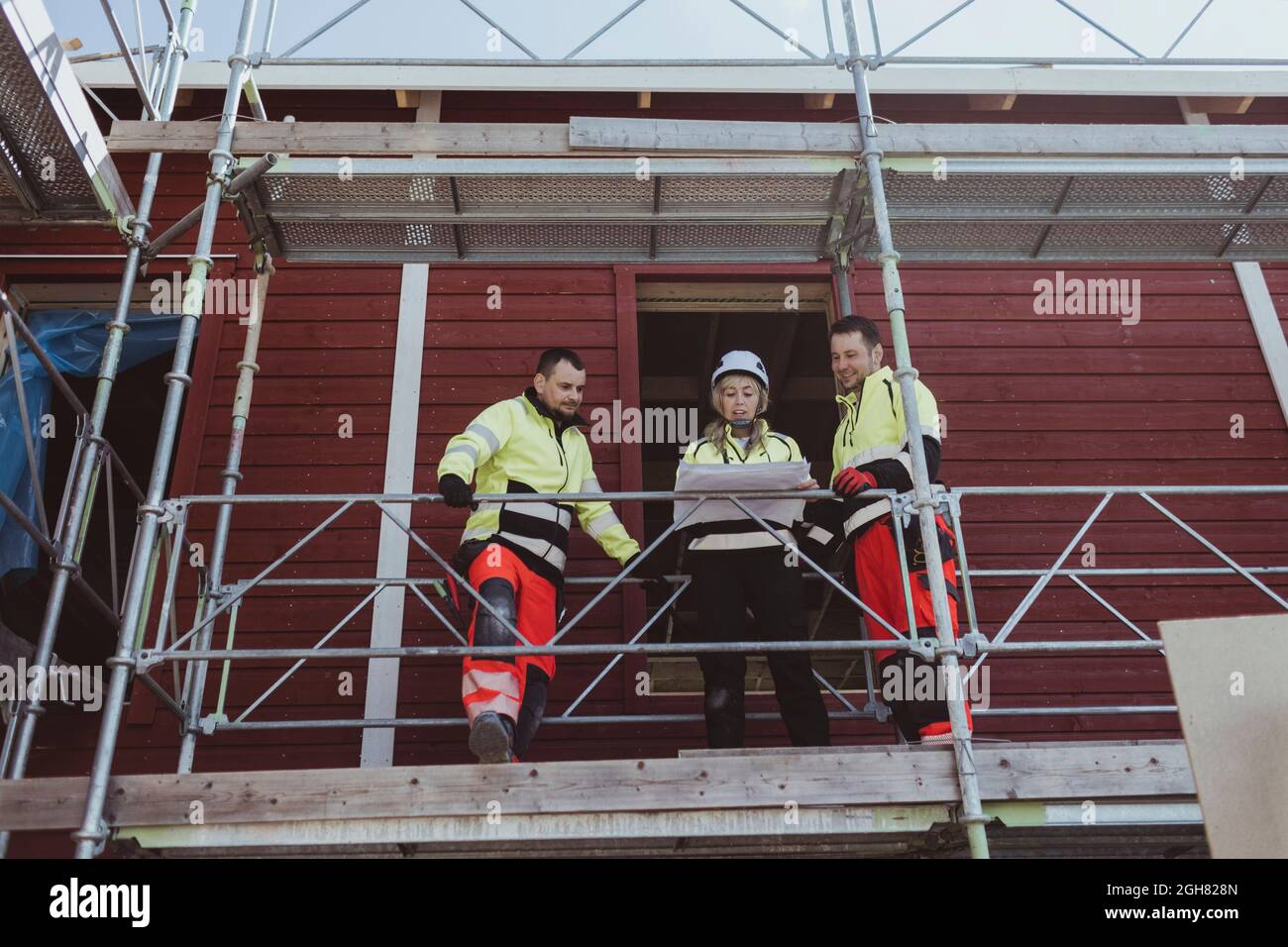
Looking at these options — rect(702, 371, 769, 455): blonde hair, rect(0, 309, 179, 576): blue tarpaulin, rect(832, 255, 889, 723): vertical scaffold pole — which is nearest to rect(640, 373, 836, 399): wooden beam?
rect(832, 255, 889, 723): vertical scaffold pole

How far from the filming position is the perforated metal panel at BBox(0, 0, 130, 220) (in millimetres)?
4316

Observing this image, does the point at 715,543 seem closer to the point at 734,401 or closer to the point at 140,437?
the point at 734,401

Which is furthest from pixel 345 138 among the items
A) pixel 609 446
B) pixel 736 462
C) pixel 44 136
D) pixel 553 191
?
pixel 609 446

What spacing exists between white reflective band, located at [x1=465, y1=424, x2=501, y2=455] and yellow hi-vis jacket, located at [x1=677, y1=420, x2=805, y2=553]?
79 centimetres

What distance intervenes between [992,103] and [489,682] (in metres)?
5.38

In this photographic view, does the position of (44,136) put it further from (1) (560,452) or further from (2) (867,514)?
(2) (867,514)

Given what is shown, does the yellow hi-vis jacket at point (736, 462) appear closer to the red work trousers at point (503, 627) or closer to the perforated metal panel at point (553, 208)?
the red work trousers at point (503, 627)

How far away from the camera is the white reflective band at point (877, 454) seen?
4.63 metres

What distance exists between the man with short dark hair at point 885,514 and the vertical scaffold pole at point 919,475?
144 mm

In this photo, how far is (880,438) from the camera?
4.72 meters
